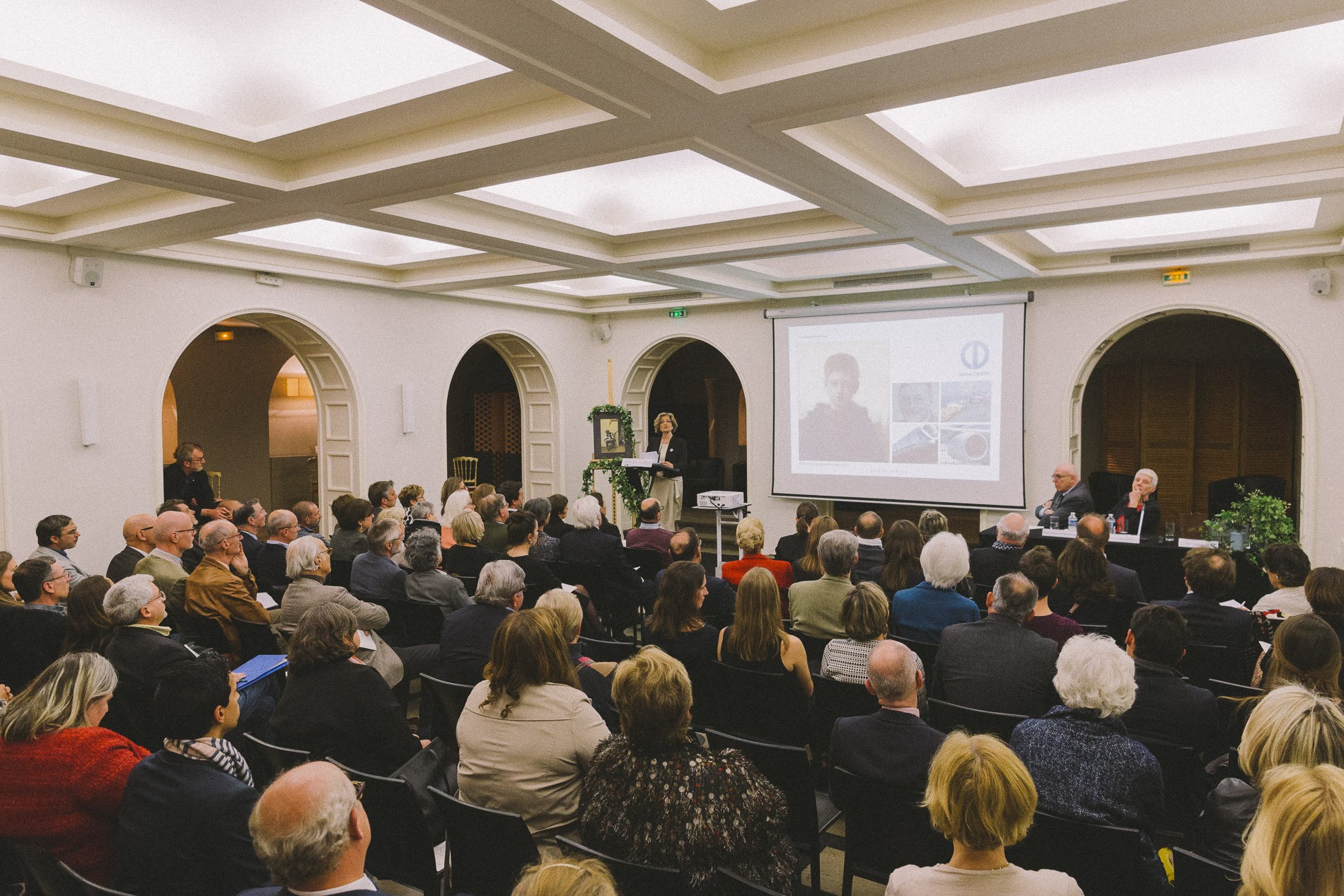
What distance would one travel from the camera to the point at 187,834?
188cm

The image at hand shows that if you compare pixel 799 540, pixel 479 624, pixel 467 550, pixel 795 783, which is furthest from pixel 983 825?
pixel 799 540

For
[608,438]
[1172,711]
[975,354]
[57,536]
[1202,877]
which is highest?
[975,354]

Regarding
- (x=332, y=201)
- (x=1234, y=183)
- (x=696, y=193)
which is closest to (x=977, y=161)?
(x=1234, y=183)

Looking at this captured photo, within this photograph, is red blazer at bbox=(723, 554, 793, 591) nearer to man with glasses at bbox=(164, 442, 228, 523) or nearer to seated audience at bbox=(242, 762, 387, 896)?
seated audience at bbox=(242, 762, 387, 896)

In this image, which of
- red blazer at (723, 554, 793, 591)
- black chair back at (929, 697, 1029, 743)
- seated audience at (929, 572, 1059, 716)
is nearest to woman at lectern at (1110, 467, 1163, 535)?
red blazer at (723, 554, 793, 591)

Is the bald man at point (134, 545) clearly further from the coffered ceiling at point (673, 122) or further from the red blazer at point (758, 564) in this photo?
the red blazer at point (758, 564)

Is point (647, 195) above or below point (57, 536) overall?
→ above

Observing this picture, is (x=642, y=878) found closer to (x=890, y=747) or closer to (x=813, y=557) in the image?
(x=890, y=747)

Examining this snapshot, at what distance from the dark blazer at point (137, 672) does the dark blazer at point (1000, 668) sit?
9.27 ft

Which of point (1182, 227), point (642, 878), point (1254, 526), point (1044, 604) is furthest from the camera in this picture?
point (1182, 227)

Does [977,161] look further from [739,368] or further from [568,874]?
[739,368]

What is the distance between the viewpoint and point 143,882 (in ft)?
6.29

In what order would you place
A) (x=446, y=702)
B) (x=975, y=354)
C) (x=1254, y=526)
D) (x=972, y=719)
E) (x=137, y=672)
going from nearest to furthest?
1. (x=972, y=719)
2. (x=137, y=672)
3. (x=446, y=702)
4. (x=1254, y=526)
5. (x=975, y=354)

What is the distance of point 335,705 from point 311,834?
49.2 inches
